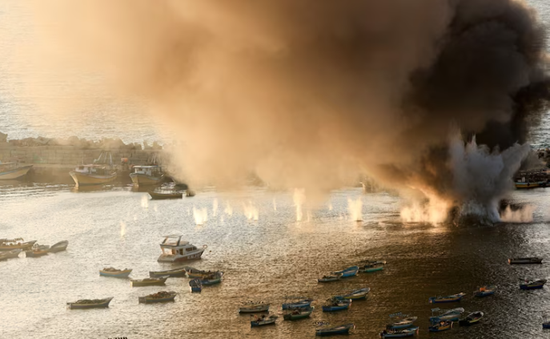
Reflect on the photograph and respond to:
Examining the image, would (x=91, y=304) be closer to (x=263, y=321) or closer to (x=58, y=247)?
(x=263, y=321)

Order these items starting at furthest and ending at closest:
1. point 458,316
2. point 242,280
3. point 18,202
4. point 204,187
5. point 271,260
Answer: point 204,187, point 18,202, point 271,260, point 242,280, point 458,316

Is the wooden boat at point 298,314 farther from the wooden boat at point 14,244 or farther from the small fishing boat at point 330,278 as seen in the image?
the wooden boat at point 14,244

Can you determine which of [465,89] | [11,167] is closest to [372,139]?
[465,89]

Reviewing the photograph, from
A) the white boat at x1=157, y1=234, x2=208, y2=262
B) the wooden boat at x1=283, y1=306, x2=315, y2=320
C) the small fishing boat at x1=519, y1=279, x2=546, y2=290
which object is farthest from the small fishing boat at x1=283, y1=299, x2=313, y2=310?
the white boat at x1=157, y1=234, x2=208, y2=262

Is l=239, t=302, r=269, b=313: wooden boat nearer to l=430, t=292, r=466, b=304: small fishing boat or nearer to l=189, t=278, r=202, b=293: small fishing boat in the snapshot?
l=189, t=278, r=202, b=293: small fishing boat

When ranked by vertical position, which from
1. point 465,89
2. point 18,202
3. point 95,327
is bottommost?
point 95,327

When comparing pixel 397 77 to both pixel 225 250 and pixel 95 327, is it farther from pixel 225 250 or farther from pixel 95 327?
pixel 95 327
